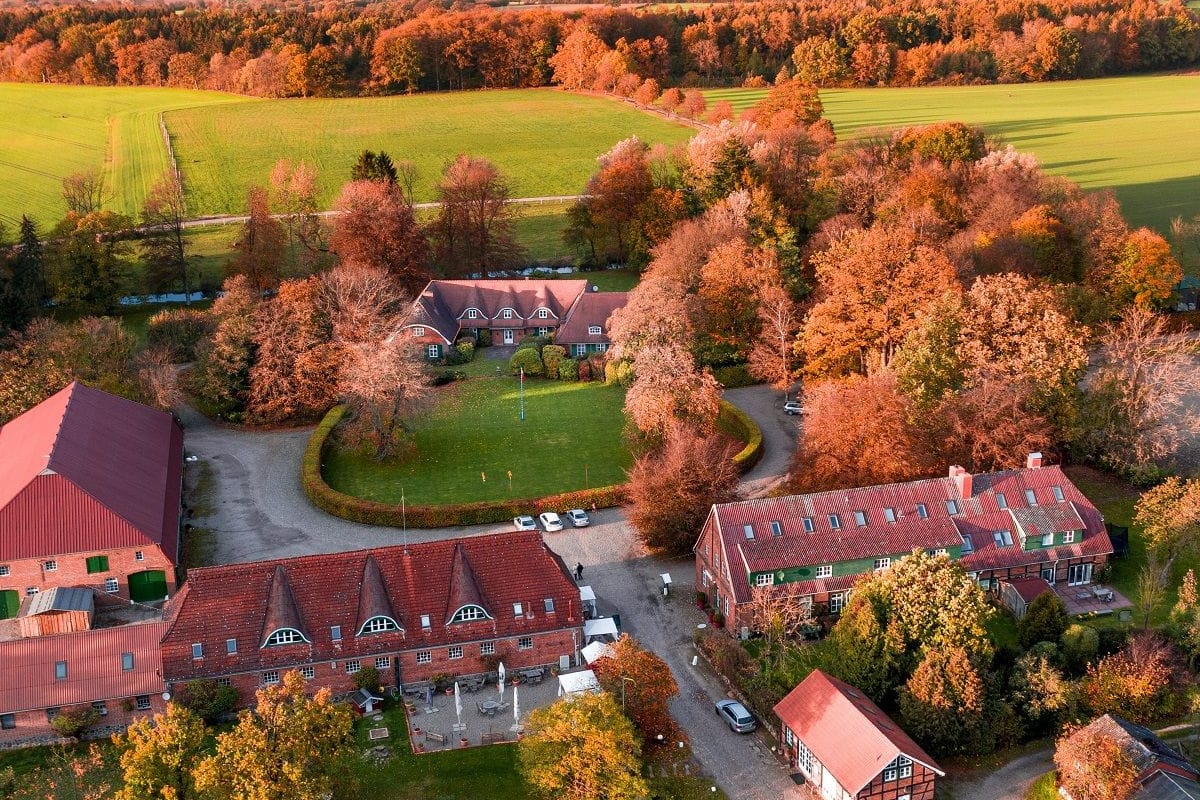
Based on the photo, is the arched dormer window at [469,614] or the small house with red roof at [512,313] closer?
the arched dormer window at [469,614]

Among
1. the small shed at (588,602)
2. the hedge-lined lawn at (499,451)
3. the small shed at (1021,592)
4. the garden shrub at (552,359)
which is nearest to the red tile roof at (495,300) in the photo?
the garden shrub at (552,359)

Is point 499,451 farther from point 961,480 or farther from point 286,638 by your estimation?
point 961,480

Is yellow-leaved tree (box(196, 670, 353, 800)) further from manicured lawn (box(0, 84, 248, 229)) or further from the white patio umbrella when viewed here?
manicured lawn (box(0, 84, 248, 229))

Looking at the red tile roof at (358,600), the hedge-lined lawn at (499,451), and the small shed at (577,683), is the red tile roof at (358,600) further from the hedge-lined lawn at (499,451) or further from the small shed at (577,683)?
the hedge-lined lawn at (499,451)

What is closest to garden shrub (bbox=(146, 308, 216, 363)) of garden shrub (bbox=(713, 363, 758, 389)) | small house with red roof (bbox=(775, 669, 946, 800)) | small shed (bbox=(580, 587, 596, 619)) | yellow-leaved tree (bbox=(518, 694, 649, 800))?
garden shrub (bbox=(713, 363, 758, 389))

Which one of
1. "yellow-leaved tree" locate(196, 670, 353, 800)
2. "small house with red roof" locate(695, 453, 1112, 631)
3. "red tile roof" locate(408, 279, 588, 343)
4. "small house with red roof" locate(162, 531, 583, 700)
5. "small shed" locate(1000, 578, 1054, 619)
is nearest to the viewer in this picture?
"yellow-leaved tree" locate(196, 670, 353, 800)

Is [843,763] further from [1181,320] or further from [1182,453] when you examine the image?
[1181,320]

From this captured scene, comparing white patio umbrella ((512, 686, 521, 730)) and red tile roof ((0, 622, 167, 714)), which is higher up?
red tile roof ((0, 622, 167, 714))
